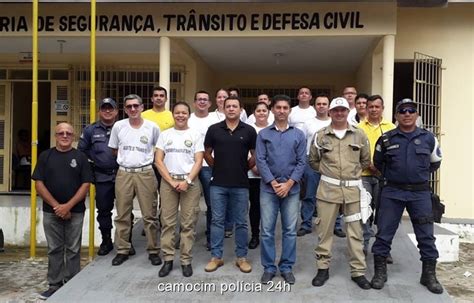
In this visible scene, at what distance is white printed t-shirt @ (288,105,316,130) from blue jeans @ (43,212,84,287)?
100 inches

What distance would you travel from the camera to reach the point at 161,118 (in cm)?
572

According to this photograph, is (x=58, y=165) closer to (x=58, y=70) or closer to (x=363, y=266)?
(x=363, y=266)

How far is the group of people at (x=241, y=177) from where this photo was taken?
4727 mm

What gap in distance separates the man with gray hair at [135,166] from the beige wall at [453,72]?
5.08 m

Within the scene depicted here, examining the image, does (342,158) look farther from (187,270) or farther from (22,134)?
(22,134)

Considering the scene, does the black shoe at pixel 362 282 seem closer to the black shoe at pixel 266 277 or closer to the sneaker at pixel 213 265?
the black shoe at pixel 266 277

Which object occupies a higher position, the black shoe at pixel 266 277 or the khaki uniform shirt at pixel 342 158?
the khaki uniform shirt at pixel 342 158

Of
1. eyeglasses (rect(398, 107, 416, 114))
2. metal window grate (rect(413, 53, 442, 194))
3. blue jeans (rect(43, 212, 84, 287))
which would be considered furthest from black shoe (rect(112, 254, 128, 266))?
metal window grate (rect(413, 53, 442, 194))

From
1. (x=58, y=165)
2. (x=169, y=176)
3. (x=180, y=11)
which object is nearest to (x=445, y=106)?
(x=180, y=11)

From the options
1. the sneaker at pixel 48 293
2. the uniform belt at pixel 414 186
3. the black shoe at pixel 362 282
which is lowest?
the sneaker at pixel 48 293

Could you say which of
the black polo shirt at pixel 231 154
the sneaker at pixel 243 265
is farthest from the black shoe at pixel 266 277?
the black polo shirt at pixel 231 154

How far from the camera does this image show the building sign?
7500 millimetres

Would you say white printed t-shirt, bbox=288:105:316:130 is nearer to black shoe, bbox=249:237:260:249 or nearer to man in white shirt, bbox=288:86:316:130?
man in white shirt, bbox=288:86:316:130

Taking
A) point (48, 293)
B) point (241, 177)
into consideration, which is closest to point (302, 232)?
point (241, 177)
